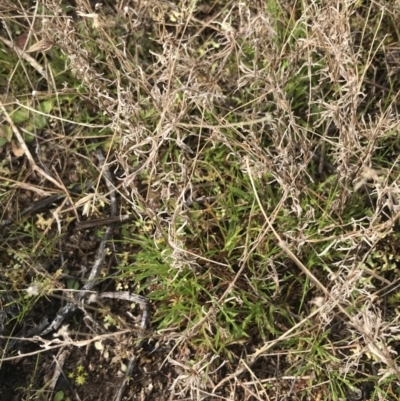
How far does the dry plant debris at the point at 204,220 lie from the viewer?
1.56 metres

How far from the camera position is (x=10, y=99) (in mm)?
2039

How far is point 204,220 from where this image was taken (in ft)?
5.91

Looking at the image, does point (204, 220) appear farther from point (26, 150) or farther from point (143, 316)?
point (26, 150)

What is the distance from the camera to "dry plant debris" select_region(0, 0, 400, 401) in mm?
1561

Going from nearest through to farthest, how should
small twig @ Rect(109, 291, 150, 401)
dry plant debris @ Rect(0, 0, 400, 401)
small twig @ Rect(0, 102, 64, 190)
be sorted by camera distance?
dry plant debris @ Rect(0, 0, 400, 401) < small twig @ Rect(109, 291, 150, 401) < small twig @ Rect(0, 102, 64, 190)

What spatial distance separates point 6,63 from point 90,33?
30 centimetres

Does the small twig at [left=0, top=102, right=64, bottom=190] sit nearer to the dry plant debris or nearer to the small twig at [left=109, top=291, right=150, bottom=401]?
the dry plant debris

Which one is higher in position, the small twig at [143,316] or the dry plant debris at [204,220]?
the dry plant debris at [204,220]

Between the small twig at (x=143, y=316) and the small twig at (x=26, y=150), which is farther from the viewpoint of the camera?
the small twig at (x=26, y=150)

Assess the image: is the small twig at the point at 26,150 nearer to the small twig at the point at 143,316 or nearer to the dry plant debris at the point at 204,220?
the dry plant debris at the point at 204,220

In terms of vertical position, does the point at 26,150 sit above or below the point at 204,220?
below

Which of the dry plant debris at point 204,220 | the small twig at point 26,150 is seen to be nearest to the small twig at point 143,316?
the dry plant debris at point 204,220

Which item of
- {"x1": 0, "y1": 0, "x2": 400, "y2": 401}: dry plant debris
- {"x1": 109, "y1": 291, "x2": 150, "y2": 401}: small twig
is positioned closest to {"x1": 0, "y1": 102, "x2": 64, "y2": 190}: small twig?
{"x1": 0, "y1": 0, "x2": 400, "y2": 401}: dry plant debris

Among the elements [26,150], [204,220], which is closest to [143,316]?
[204,220]
